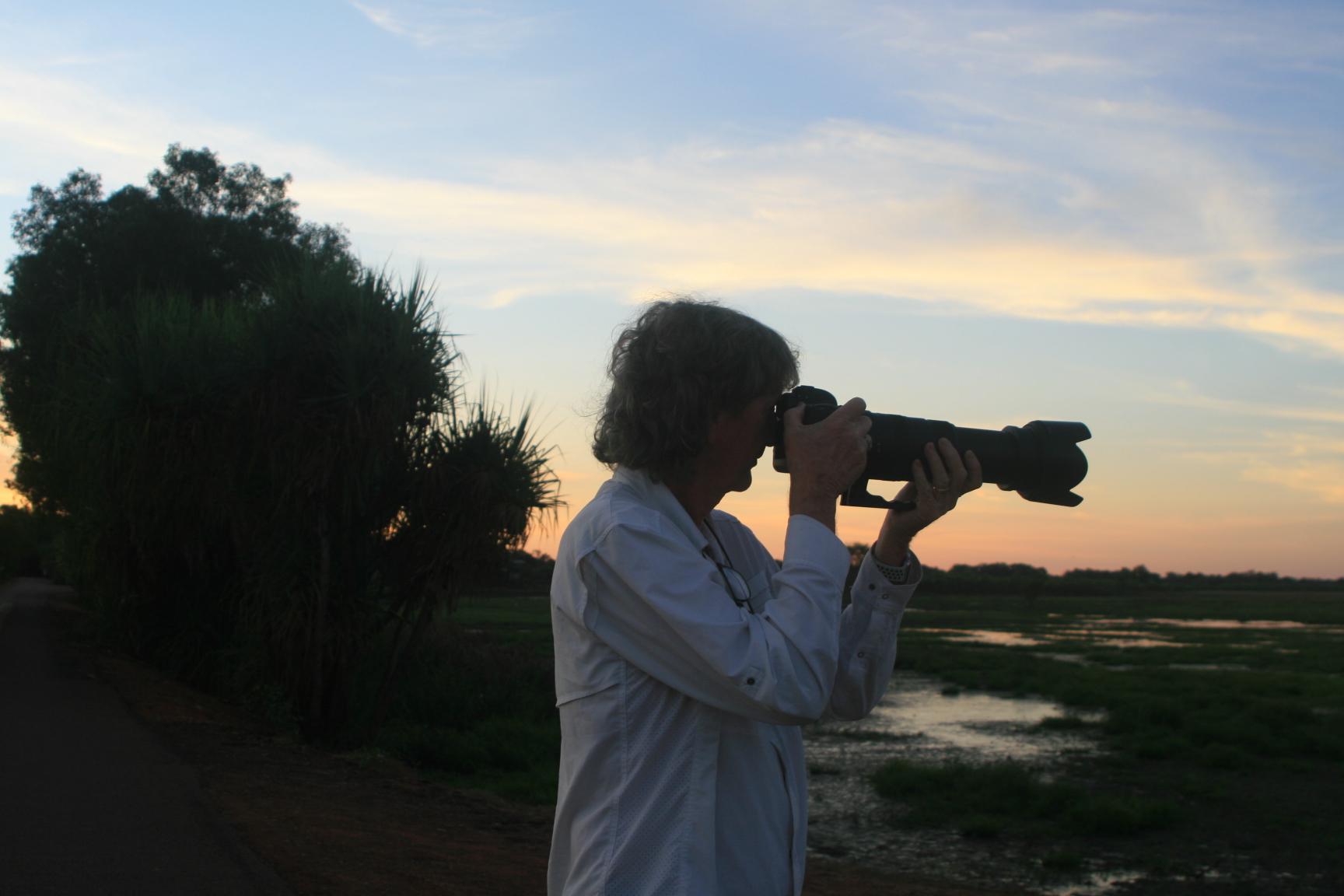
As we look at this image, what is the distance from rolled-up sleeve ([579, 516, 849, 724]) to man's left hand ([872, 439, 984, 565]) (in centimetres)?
38

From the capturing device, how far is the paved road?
15.7 feet

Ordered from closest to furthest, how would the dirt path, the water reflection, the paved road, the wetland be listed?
the paved road
the dirt path
the wetland
the water reflection

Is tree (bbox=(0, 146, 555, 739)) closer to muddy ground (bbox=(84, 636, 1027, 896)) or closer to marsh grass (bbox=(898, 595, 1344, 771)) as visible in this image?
muddy ground (bbox=(84, 636, 1027, 896))

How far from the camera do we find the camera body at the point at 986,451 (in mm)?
1861

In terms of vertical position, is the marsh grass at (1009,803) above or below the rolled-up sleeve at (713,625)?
below

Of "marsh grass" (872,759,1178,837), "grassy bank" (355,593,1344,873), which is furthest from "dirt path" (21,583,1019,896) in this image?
"marsh grass" (872,759,1178,837)

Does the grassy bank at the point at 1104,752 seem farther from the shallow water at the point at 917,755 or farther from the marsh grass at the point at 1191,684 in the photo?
the shallow water at the point at 917,755

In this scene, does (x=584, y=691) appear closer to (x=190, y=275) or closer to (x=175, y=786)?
(x=175, y=786)

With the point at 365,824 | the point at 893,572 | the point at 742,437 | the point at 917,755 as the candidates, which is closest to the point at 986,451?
the point at 893,572

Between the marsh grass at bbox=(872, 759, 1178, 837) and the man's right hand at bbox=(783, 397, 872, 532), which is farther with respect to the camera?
the marsh grass at bbox=(872, 759, 1178, 837)

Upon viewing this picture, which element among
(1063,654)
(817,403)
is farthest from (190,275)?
(1063,654)

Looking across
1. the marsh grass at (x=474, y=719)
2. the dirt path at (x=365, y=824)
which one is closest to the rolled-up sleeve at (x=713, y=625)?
the dirt path at (x=365, y=824)

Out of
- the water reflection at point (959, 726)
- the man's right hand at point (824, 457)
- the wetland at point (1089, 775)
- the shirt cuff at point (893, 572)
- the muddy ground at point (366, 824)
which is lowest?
the water reflection at point (959, 726)

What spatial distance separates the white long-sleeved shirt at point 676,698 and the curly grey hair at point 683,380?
0.25ft
